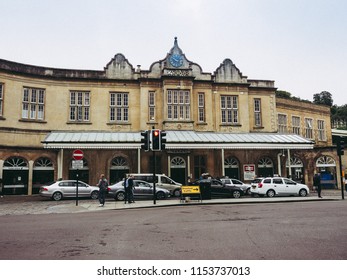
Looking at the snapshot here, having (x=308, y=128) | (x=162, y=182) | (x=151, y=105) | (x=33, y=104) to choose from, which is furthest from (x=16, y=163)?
(x=308, y=128)

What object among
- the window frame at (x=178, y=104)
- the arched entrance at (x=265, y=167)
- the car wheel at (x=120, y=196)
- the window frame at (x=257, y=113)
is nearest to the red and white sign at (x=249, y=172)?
the arched entrance at (x=265, y=167)

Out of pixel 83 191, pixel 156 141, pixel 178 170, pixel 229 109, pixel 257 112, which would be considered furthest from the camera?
pixel 257 112

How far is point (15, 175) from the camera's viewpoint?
77.8ft

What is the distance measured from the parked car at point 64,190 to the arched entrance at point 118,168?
14.5 feet

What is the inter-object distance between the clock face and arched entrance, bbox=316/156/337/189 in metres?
16.4

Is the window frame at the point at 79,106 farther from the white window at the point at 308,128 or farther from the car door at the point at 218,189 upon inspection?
the white window at the point at 308,128

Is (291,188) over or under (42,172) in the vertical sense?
under

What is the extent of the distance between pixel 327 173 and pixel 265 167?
8.63 meters

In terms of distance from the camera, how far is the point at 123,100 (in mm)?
27250

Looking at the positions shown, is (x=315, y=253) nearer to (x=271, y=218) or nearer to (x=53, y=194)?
(x=271, y=218)

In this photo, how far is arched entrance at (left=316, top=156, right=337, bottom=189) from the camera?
2992 centimetres

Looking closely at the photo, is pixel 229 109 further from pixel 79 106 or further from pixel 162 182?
pixel 79 106

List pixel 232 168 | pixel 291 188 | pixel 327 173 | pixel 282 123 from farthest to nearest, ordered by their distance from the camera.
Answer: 1. pixel 282 123
2. pixel 327 173
3. pixel 232 168
4. pixel 291 188
